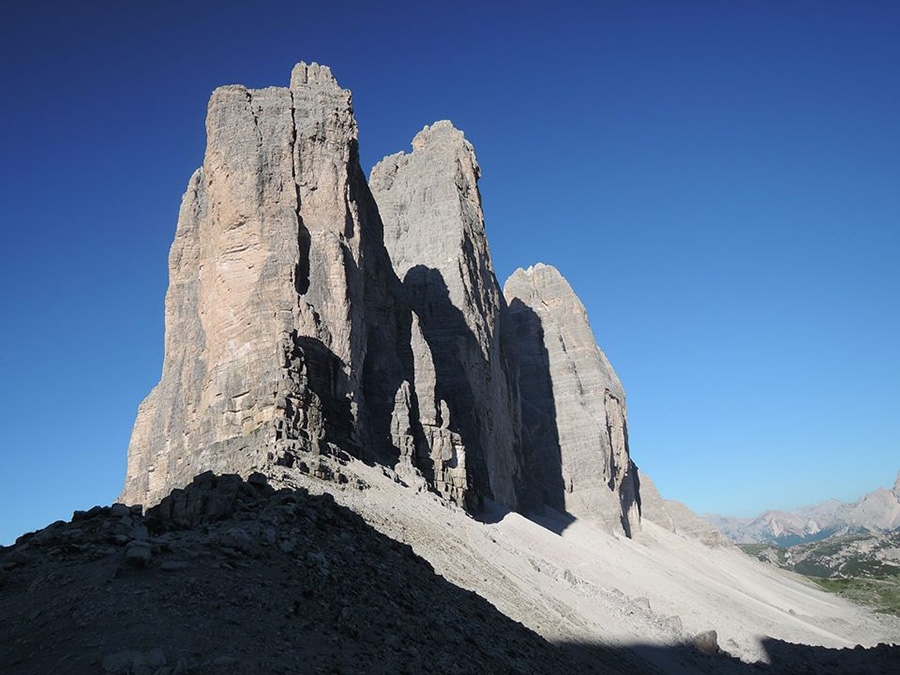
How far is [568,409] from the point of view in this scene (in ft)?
262

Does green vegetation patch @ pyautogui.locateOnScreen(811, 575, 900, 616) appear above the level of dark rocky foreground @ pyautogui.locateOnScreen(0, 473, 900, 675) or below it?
below

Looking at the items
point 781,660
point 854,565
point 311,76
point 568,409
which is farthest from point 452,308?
point 854,565

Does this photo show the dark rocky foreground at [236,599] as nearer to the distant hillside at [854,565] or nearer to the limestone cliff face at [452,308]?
the limestone cliff face at [452,308]

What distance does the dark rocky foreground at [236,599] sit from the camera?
10133mm

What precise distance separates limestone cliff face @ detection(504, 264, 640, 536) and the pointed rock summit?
702 cm

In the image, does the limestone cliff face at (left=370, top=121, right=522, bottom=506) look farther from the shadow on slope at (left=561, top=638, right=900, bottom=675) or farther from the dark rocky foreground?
the dark rocky foreground

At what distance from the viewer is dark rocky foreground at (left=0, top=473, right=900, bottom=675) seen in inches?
399

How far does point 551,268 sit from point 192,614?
275 feet

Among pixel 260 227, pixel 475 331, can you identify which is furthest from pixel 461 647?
pixel 475 331

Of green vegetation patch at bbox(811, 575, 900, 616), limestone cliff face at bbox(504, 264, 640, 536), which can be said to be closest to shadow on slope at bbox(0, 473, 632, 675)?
limestone cliff face at bbox(504, 264, 640, 536)

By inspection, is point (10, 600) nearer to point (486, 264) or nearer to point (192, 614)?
point (192, 614)

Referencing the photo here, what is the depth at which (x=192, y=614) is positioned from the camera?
36.7 ft

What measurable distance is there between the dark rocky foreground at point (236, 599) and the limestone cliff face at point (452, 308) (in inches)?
987

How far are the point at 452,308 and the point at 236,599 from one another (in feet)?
146
